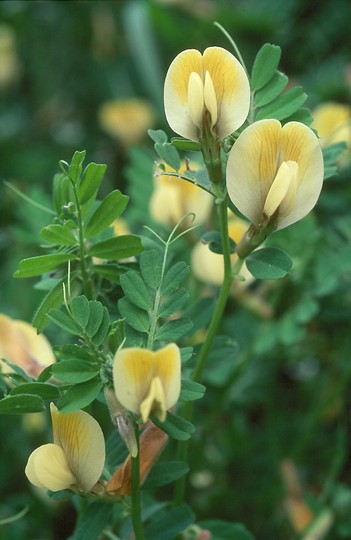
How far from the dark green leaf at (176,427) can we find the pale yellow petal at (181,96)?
125 millimetres

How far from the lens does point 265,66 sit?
42 centimetres

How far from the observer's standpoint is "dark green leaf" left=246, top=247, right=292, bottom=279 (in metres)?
0.39

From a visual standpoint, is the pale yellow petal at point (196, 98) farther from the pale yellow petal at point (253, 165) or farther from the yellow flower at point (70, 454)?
the yellow flower at point (70, 454)

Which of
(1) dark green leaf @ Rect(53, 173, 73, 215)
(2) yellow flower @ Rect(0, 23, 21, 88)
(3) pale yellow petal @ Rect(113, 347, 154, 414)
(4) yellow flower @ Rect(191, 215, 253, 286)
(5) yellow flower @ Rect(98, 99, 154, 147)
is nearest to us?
(3) pale yellow petal @ Rect(113, 347, 154, 414)

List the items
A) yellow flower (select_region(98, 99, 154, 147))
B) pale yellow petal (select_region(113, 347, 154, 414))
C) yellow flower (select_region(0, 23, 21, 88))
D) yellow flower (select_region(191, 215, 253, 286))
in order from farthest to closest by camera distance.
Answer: yellow flower (select_region(0, 23, 21, 88))
yellow flower (select_region(98, 99, 154, 147))
yellow flower (select_region(191, 215, 253, 286))
pale yellow petal (select_region(113, 347, 154, 414))

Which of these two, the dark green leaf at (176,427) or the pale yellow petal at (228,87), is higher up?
the pale yellow petal at (228,87)

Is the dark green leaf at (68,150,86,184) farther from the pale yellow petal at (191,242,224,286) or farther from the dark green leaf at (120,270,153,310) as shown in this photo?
the pale yellow petal at (191,242,224,286)

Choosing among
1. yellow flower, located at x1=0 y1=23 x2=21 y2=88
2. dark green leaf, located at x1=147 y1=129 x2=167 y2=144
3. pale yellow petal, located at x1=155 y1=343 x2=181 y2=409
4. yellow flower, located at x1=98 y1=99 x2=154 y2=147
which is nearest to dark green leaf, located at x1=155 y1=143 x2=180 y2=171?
dark green leaf, located at x1=147 y1=129 x2=167 y2=144

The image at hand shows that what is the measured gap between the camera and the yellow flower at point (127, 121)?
3.56ft

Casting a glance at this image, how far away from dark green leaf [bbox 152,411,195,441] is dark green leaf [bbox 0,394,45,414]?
0.17 feet

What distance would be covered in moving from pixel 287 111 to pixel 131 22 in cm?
80

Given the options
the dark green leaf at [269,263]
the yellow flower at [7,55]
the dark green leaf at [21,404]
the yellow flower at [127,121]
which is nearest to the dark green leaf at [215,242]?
the dark green leaf at [269,263]

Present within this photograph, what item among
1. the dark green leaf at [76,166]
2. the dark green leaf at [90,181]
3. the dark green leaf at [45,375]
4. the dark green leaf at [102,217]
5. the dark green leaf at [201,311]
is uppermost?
the dark green leaf at [76,166]

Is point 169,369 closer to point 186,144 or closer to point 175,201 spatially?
point 186,144
